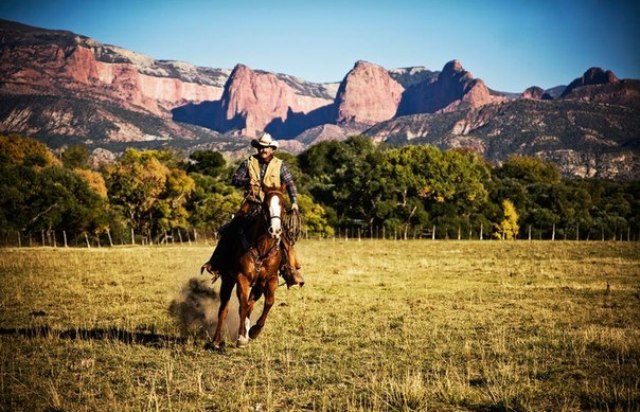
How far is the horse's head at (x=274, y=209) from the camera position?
8.84 meters

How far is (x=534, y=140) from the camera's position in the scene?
190m

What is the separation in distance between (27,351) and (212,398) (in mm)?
4637

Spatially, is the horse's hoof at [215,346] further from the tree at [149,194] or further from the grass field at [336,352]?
the tree at [149,194]

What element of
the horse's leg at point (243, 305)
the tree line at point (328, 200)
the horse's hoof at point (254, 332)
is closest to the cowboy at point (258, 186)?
the horse's leg at point (243, 305)

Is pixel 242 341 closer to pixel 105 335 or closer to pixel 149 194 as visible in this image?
pixel 105 335

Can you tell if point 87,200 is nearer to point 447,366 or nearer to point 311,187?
point 311,187

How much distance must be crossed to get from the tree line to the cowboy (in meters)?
51.9

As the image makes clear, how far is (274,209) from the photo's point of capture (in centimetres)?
903

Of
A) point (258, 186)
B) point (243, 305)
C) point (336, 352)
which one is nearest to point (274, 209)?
point (258, 186)

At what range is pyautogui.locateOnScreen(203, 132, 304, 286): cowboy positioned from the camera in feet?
32.3

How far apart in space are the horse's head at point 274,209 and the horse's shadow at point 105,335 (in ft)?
10.2

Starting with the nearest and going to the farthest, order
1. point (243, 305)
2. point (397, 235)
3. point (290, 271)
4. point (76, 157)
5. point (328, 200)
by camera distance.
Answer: point (243, 305) → point (290, 271) → point (397, 235) → point (328, 200) → point (76, 157)

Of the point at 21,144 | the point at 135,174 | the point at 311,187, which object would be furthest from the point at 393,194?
the point at 21,144

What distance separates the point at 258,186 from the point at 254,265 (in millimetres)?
1478
